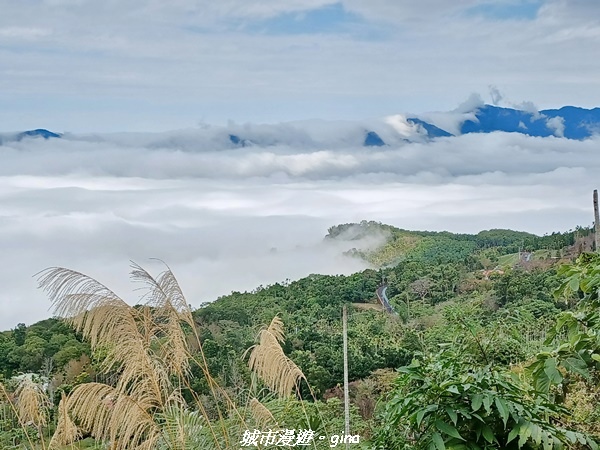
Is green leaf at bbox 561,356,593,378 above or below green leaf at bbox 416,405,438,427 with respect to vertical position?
A: above

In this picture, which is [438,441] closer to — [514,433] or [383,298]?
[514,433]

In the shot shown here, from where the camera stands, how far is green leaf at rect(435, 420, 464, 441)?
68.5 inches

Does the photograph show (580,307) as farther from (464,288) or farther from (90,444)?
(464,288)

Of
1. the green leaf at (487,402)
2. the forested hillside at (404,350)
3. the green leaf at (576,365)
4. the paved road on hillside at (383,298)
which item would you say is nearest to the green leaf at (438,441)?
the forested hillside at (404,350)

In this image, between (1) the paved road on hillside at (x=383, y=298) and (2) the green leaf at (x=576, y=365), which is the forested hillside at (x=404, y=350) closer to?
(2) the green leaf at (x=576, y=365)

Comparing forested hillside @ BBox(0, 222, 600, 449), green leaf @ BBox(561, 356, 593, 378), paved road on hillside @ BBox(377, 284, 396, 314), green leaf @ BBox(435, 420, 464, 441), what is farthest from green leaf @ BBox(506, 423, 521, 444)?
paved road on hillside @ BBox(377, 284, 396, 314)

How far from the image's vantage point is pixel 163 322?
2.50 m

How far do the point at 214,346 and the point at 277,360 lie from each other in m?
6.67

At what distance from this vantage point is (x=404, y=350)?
35.2 ft

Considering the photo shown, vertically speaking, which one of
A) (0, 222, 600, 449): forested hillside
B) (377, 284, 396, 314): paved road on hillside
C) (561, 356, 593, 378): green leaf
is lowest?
(377, 284, 396, 314): paved road on hillside

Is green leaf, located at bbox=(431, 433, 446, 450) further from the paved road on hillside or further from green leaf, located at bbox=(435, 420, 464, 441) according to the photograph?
the paved road on hillside

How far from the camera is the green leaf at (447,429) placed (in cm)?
174

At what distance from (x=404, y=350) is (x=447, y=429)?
9.16m

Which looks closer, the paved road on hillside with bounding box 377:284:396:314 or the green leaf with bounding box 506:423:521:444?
the green leaf with bounding box 506:423:521:444
